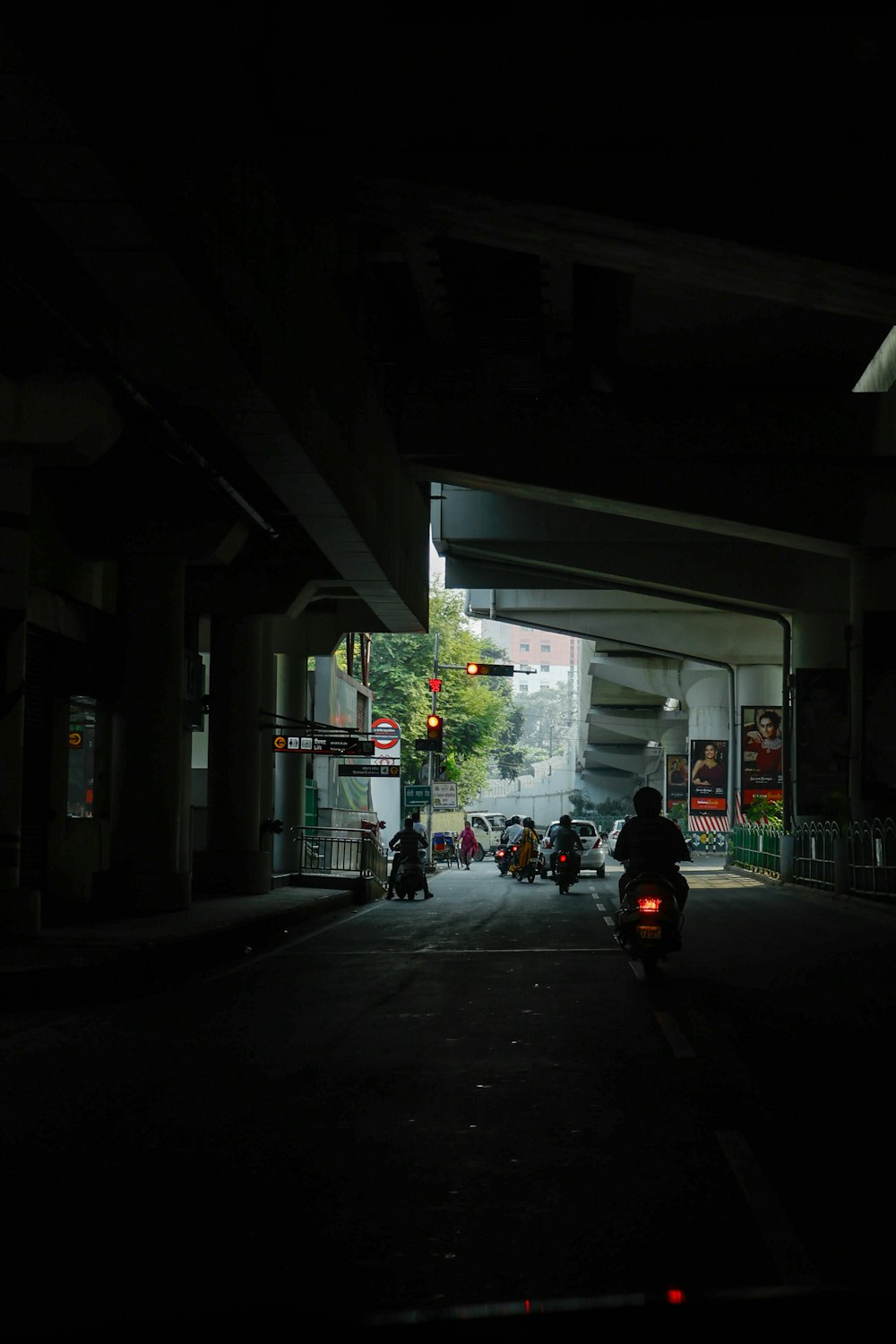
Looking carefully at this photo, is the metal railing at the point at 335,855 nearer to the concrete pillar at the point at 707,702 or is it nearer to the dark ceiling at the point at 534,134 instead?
the dark ceiling at the point at 534,134

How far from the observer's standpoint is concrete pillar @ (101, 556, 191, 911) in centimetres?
2181

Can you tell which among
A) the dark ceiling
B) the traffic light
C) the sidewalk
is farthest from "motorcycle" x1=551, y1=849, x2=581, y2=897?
the dark ceiling

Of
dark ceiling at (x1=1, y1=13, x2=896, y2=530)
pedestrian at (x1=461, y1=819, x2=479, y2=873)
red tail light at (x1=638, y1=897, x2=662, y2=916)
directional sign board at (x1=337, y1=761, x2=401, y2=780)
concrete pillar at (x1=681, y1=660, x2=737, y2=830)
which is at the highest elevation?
dark ceiling at (x1=1, y1=13, x2=896, y2=530)

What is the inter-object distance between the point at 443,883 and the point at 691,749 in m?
23.3

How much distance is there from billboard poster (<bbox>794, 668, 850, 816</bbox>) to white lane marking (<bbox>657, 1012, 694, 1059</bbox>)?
83.1ft

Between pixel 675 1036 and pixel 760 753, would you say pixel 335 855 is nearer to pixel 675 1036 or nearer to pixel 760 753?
pixel 760 753

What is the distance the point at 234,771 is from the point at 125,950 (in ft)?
44.8

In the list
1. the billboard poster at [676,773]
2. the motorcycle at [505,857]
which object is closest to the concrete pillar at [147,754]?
the motorcycle at [505,857]

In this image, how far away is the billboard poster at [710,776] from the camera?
6044cm

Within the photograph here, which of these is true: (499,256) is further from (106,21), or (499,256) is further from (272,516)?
(106,21)

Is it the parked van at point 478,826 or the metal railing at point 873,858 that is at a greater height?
the metal railing at point 873,858

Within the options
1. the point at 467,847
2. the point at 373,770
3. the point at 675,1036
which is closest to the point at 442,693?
the point at 467,847

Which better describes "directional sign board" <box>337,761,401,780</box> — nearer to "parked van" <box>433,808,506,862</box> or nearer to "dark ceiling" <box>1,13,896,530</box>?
"dark ceiling" <box>1,13,896,530</box>

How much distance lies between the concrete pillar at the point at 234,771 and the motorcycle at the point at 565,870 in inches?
286
